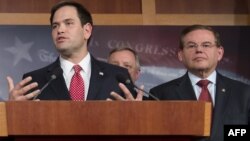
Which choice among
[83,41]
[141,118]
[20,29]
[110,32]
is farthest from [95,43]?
[141,118]

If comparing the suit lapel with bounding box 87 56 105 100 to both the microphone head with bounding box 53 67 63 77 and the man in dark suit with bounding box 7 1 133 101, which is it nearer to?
the man in dark suit with bounding box 7 1 133 101

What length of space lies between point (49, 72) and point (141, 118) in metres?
0.85

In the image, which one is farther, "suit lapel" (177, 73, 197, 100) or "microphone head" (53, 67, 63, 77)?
"suit lapel" (177, 73, 197, 100)

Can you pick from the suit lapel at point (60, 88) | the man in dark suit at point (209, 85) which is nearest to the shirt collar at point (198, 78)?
the man in dark suit at point (209, 85)

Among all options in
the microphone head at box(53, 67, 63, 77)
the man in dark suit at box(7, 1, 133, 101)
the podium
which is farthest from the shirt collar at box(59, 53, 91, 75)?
the podium

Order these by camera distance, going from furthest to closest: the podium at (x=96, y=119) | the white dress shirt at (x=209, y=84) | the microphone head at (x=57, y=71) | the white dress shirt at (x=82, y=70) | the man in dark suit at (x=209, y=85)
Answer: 1. the white dress shirt at (x=209, y=84)
2. the man in dark suit at (x=209, y=85)
3. the white dress shirt at (x=82, y=70)
4. the microphone head at (x=57, y=71)
5. the podium at (x=96, y=119)

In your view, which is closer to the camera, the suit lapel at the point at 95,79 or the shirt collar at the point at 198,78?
the suit lapel at the point at 95,79

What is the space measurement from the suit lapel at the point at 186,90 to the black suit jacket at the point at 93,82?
33 centimetres

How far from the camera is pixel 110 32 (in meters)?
4.09

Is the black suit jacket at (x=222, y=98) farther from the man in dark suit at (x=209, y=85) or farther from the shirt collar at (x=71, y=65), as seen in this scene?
the shirt collar at (x=71, y=65)

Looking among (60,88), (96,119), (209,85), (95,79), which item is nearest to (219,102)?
(209,85)

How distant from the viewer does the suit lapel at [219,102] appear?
8.71 ft

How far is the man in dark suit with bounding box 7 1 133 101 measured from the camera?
2.49 m

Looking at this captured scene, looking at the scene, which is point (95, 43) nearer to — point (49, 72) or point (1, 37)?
point (1, 37)
